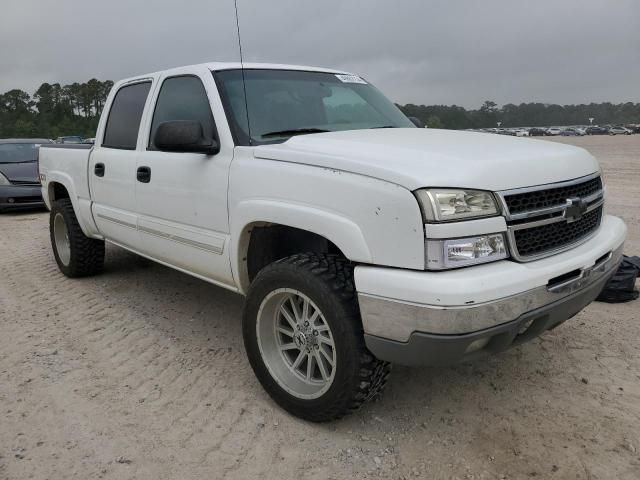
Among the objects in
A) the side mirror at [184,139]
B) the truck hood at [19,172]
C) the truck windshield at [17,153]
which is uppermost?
the truck windshield at [17,153]

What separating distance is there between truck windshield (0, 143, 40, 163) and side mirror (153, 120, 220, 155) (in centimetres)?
1016

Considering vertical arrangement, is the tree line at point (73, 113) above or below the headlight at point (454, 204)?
above

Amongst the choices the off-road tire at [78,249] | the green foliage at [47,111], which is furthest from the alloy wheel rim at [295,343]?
the green foliage at [47,111]

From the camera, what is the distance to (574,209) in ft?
8.55

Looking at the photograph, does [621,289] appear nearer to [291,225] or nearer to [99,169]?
[291,225]

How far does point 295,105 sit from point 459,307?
1.93m

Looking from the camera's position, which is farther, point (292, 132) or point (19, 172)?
point (19, 172)

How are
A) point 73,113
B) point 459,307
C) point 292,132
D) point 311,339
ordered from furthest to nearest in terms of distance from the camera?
1. point 73,113
2. point 292,132
3. point 311,339
4. point 459,307

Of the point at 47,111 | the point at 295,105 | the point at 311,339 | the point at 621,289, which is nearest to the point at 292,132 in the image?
the point at 295,105

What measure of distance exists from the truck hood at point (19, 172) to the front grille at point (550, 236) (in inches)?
429

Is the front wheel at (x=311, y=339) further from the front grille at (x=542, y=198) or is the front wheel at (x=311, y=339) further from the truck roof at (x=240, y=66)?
the truck roof at (x=240, y=66)

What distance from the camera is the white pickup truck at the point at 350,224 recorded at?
223 cm

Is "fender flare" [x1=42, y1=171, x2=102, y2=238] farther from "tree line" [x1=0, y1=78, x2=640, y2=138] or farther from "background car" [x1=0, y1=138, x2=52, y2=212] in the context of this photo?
"tree line" [x1=0, y1=78, x2=640, y2=138]

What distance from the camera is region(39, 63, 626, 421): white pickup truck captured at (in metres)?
2.23
